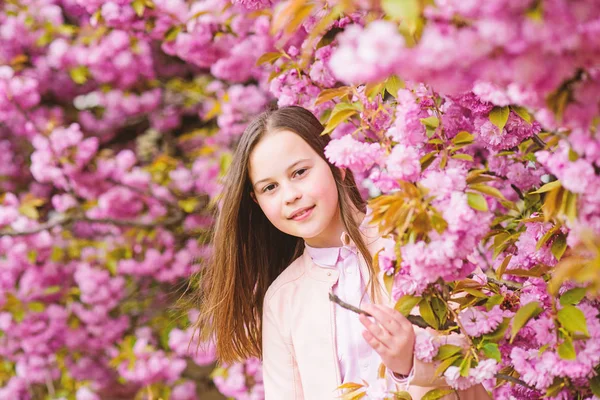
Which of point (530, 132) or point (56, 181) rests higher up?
point (530, 132)

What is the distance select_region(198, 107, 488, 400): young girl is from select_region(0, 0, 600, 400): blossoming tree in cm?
18

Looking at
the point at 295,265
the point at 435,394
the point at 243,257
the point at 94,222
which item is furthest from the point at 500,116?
the point at 94,222

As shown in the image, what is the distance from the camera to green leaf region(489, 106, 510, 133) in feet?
5.27

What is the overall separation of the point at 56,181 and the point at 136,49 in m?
0.89

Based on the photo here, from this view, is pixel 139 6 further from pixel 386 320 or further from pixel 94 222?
pixel 386 320

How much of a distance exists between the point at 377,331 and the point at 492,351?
0.24 meters

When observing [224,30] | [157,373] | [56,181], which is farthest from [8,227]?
[224,30]

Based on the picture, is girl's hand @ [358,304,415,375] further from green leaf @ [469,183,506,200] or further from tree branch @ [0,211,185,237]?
tree branch @ [0,211,185,237]

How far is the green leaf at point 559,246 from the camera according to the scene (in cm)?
150

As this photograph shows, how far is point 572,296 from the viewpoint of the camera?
1364mm

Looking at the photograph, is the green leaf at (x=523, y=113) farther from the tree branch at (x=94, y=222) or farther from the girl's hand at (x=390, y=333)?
the tree branch at (x=94, y=222)

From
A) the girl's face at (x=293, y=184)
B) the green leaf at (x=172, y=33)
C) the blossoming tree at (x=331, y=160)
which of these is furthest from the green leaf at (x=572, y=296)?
the green leaf at (x=172, y=33)

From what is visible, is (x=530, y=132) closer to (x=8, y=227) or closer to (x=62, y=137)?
(x=62, y=137)

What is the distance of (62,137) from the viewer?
3.76m
